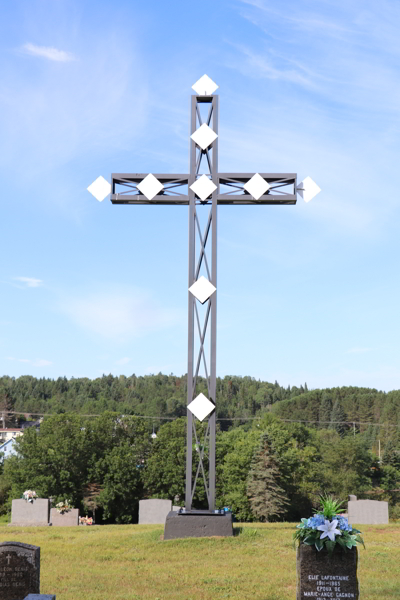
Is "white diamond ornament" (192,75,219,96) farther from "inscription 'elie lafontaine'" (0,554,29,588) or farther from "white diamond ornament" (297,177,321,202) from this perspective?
"inscription 'elie lafontaine'" (0,554,29,588)

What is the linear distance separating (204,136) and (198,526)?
26.9 ft

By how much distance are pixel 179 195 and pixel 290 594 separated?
817cm

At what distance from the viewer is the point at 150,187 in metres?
13.2

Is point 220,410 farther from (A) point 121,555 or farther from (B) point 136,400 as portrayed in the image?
(A) point 121,555

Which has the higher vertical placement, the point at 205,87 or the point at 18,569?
the point at 205,87

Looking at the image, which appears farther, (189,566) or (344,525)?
(189,566)

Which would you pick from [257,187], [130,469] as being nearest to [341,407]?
[130,469]

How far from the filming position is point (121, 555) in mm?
11477

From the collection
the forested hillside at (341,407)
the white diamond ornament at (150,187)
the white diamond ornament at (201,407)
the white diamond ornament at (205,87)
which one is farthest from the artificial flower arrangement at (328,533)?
the forested hillside at (341,407)

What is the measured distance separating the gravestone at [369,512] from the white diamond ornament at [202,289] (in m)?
8.67

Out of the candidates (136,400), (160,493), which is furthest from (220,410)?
(160,493)

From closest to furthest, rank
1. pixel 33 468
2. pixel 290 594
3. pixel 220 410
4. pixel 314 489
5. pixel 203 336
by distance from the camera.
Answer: pixel 290 594
pixel 203 336
pixel 33 468
pixel 314 489
pixel 220 410

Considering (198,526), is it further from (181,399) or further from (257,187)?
(181,399)

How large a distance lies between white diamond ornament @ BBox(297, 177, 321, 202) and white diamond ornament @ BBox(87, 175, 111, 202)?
13.8 feet
